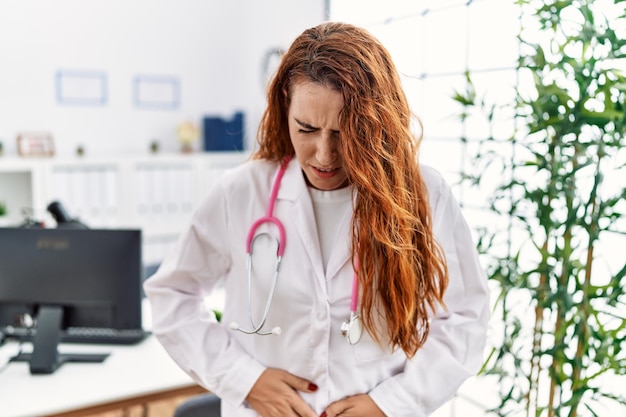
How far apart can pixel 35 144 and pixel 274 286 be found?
2.83 m

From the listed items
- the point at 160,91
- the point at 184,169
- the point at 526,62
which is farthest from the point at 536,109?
the point at 160,91

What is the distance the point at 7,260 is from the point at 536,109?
1.68 meters

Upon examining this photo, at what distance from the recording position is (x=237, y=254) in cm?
128

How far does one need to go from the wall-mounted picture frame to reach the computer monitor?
1.79 metres

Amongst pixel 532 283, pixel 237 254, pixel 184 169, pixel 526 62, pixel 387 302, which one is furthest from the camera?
pixel 184 169

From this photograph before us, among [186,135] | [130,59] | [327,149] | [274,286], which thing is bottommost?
[274,286]

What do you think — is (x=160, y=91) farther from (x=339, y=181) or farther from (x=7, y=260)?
(x=339, y=181)

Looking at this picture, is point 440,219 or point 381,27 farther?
point 381,27

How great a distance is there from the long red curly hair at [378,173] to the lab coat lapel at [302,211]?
10 centimetres

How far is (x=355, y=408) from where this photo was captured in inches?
47.8

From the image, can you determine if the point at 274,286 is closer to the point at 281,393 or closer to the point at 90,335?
the point at 281,393

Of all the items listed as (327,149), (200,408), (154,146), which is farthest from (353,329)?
(154,146)

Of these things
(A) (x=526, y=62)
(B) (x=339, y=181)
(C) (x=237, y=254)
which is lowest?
(C) (x=237, y=254)

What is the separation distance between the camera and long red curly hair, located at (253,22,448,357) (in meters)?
1.04
